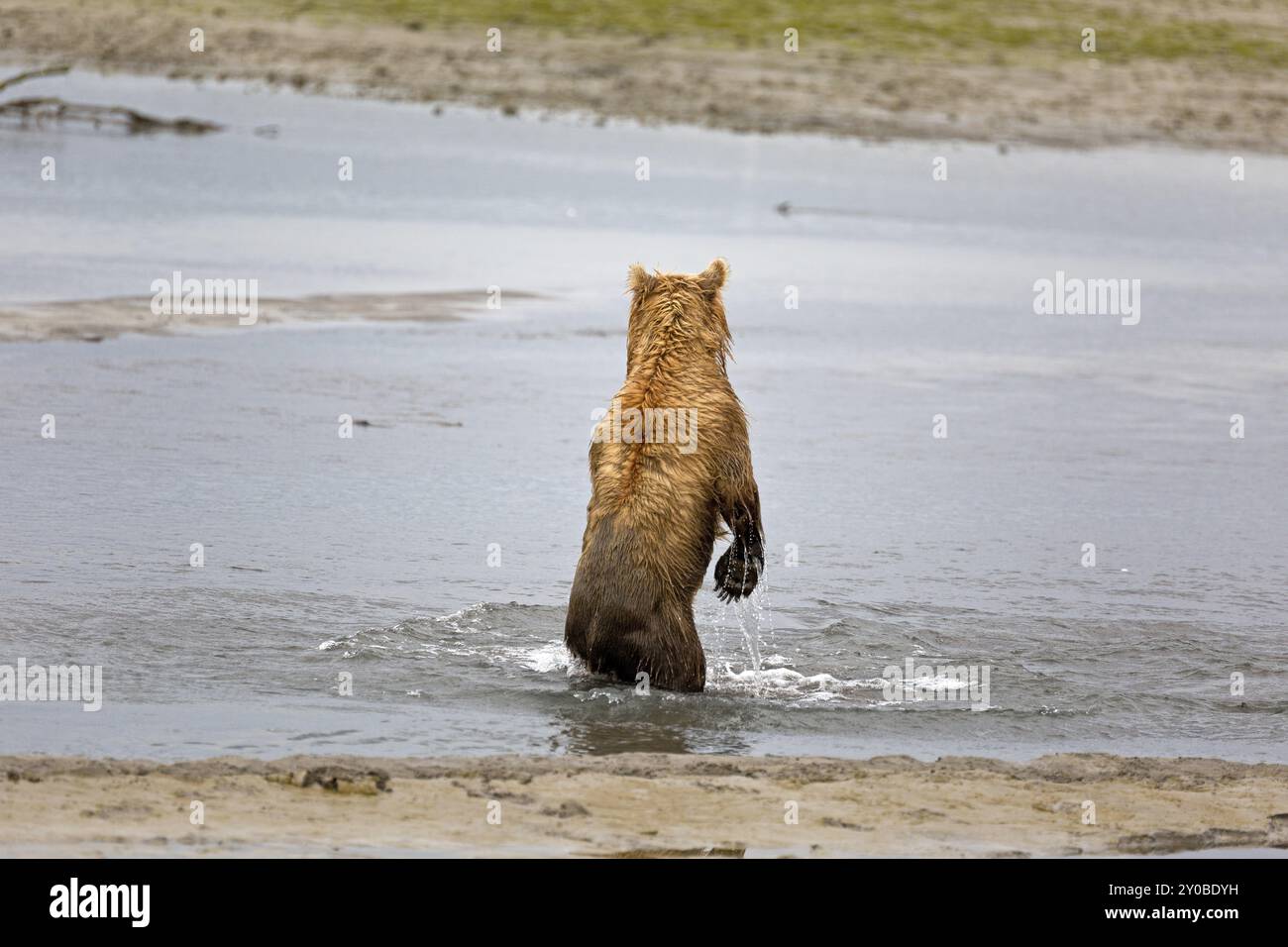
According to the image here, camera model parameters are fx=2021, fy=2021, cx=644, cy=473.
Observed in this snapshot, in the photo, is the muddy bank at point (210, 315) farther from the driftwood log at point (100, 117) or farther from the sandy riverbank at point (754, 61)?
the sandy riverbank at point (754, 61)

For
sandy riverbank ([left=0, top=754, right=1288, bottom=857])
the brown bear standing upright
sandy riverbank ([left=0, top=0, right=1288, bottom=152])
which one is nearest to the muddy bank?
the brown bear standing upright

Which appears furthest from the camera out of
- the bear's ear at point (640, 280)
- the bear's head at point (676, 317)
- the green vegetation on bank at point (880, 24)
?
the green vegetation on bank at point (880, 24)

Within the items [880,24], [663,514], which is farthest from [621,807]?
[880,24]

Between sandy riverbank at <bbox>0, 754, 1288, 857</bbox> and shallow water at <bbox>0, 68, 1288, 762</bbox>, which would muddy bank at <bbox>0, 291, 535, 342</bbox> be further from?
sandy riverbank at <bbox>0, 754, 1288, 857</bbox>

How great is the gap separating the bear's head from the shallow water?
1390mm

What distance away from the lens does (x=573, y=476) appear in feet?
41.1

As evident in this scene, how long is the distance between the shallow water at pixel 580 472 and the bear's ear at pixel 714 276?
1681 mm

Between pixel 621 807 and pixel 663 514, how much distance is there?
1.74 meters

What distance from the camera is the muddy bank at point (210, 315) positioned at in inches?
612

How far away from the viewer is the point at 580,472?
12602 mm

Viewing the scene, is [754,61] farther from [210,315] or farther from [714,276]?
[714,276]

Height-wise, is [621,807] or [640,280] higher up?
[640,280]

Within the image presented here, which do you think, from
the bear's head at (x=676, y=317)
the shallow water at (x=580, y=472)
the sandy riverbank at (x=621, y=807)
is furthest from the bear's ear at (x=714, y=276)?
the sandy riverbank at (x=621, y=807)

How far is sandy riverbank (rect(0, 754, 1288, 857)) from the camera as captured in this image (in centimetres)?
604
